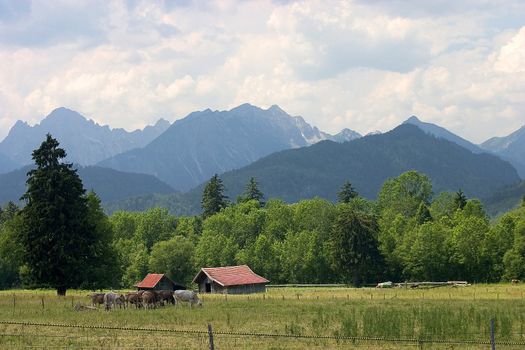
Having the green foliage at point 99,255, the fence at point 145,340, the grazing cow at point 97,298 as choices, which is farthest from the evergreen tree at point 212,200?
the fence at point 145,340

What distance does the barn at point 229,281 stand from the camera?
82.5 metres

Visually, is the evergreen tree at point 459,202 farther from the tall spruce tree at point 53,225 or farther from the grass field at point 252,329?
the grass field at point 252,329

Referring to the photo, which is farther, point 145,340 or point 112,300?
point 112,300

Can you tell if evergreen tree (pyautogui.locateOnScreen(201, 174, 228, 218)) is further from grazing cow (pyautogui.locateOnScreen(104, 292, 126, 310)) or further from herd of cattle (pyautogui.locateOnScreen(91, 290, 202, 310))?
grazing cow (pyautogui.locateOnScreen(104, 292, 126, 310))

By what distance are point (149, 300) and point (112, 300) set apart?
2.50 m

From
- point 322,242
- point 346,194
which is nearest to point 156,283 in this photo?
point 322,242

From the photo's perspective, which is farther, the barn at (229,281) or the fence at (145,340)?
the barn at (229,281)

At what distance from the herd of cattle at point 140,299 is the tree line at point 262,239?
38.8ft

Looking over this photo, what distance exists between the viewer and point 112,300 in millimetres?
45969

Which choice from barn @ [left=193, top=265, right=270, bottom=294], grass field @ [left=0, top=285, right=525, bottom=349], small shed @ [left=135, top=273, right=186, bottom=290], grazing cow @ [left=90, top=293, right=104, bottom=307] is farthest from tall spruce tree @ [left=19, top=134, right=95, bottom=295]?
barn @ [left=193, top=265, right=270, bottom=294]

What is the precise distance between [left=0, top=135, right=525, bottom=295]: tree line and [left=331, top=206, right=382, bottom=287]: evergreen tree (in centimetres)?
14

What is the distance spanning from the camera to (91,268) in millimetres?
59375

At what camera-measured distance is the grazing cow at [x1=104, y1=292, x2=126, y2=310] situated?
45384mm

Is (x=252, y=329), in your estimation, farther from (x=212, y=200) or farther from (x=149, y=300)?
(x=212, y=200)
